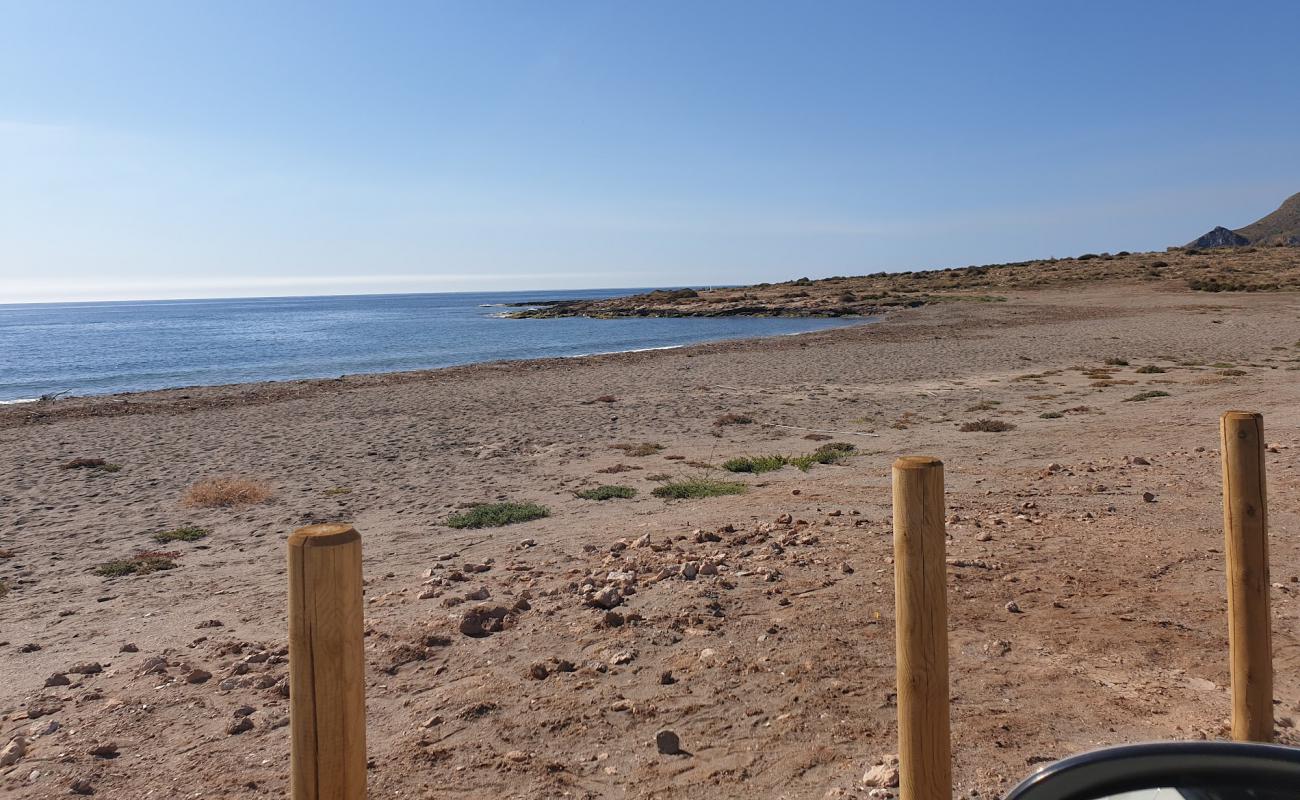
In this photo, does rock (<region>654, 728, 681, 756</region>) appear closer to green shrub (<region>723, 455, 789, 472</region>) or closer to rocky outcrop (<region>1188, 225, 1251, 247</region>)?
green shrub (<region>723, 455, 789, 472</region>)

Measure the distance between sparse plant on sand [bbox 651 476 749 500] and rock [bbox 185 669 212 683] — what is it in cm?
546

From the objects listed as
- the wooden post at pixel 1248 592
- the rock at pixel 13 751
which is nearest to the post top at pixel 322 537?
the rock at pixel 13 751

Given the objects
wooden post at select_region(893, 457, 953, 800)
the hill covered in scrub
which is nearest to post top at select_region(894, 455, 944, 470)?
wooden post at select_region(893, 457, 953, 800)

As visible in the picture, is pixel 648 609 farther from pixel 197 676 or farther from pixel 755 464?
pixel 755 464

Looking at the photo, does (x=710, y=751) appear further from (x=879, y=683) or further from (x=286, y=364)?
(x=286, y=364)

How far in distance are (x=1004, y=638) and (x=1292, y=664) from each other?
1.36m

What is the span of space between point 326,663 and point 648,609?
365cm

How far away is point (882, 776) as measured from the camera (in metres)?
3.62

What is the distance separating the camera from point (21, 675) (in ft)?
17.7

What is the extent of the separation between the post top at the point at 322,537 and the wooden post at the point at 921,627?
159 cm

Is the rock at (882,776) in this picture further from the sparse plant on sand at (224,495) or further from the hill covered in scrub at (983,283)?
the hill covered in scrub at (983,283)

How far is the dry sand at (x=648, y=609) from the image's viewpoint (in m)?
4.04

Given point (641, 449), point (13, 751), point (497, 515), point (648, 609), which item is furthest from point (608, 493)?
point (13, 751)

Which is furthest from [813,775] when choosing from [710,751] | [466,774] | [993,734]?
[466,774]
